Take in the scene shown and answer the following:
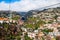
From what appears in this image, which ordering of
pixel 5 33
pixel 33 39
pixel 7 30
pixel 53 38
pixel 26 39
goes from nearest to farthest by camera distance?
1. pixel 5 33
2. pixel 7 30
3. pixel 26 39
4. pixel 33 39
5. pixel 53 38

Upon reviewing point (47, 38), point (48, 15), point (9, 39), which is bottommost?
point (48, 15)

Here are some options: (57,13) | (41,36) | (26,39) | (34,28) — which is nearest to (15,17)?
(34,28)

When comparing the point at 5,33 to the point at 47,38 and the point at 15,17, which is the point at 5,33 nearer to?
the point at 47,38

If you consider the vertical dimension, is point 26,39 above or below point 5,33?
below

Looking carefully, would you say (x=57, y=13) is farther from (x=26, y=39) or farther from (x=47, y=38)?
(x=26, y=39)

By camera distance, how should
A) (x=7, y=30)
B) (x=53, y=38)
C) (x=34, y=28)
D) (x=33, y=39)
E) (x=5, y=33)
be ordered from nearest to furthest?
(x=5, y=33) → (x=7, y=30) → (x=33, y=39) → (x=53, y=38) → (x=34, y=28)

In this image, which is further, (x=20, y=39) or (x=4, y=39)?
(x=20, y=39)

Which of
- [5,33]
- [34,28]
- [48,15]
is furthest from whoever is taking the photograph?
[48,15]

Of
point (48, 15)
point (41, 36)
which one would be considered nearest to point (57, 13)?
point (48, 15)

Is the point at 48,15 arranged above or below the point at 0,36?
below
